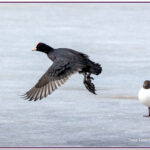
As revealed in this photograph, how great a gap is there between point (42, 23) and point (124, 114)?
578cm

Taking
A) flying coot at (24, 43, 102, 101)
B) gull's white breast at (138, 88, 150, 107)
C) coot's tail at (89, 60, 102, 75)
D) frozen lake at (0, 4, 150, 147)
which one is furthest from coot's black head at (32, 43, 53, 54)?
gull's white breast at (138, 88, 150, 107)

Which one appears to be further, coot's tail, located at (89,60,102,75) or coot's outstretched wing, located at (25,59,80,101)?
coot's tail, located at (89,60,102,75)

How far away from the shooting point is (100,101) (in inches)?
289

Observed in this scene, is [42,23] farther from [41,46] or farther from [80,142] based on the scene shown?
[80,142]

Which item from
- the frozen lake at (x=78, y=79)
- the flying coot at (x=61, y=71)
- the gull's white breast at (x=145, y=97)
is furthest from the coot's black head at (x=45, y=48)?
the gull's white breast at (x=145, y=97)

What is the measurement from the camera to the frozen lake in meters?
6.23

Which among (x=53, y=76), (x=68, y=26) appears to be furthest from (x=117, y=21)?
(x=53, y=76)

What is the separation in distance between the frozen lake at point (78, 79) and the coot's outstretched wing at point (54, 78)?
296 millimetres

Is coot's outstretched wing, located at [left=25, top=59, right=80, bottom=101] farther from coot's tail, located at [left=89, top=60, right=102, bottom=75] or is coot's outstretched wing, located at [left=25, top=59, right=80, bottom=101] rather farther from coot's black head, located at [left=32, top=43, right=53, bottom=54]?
coot's black head, located at [left=32, top=43, right=53, bottom=54]

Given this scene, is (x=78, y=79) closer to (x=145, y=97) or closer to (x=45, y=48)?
(x=45, y=48)

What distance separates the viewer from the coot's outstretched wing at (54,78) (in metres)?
6.59

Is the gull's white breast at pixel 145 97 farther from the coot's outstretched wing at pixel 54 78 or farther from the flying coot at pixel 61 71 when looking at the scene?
the coot's outstretched wing at pixel 54 78

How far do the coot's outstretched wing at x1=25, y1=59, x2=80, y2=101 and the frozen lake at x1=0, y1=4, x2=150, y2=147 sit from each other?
0.97 feet

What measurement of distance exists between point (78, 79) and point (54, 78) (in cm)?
195
